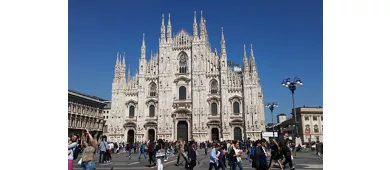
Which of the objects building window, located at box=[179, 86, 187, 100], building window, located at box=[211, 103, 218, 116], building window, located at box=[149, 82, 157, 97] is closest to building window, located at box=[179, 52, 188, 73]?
building window, located at box=[179, 86, 187, 100]

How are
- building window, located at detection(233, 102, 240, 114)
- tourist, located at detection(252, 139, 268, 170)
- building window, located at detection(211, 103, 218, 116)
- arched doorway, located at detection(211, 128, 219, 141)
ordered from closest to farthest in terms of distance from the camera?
tourist, located at detection(252, 139, 268, 170) < building window, located at detection(233, 102, 240, 114) < arched doorway, located at detection(211, 128, 219, 141) < building window, located at detection(211, 103, 218, 116)

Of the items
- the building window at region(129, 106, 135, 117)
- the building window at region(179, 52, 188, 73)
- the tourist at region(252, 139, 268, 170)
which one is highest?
the building window at region(179, 52, 188, 73)

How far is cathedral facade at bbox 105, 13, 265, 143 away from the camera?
3953 cm

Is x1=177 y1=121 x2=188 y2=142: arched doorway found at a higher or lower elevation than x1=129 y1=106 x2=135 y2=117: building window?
lower

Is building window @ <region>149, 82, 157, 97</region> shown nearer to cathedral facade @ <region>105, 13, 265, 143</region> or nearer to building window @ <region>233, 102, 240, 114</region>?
cathedral facade @ <region>105, 13, 265, 143</region>

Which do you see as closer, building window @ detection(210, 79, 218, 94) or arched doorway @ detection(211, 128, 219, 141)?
arched doorway @ detection(211, 128, 219, 141)

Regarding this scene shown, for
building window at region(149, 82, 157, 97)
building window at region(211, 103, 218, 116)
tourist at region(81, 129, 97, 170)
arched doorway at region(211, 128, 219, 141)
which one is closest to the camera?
tourist at region(81, 129, 97, 170)

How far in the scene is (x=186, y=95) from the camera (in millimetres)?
41562

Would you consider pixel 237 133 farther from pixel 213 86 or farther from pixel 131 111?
pixel 131 111

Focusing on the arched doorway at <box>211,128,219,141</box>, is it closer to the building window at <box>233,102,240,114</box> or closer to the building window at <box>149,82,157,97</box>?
the building window at <box>233,102,240,114</box>
